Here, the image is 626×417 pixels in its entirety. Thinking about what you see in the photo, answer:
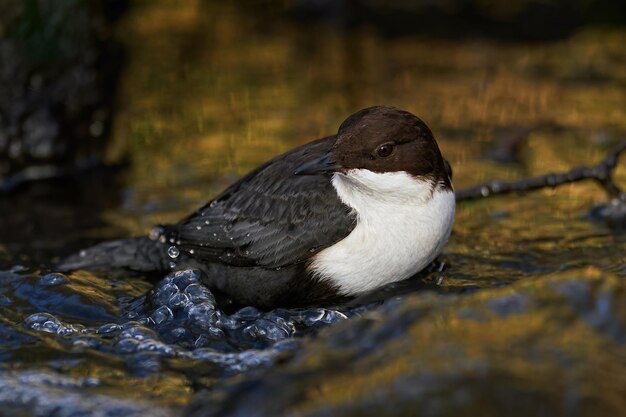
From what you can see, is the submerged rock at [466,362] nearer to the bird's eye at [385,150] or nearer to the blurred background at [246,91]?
the bird's eye at [385,150]

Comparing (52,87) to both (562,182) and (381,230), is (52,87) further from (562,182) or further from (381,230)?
(562,182)

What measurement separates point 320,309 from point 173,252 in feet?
2.94

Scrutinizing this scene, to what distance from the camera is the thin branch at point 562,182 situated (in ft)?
19.1

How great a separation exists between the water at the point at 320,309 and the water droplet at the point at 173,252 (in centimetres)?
19

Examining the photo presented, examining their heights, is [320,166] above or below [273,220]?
above

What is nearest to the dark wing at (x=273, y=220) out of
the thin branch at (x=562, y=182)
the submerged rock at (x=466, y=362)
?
the submerged rock at (x=466, y=362)

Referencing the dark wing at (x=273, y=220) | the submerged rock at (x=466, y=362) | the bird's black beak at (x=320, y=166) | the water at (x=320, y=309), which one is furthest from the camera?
the dark wing at (x=273, y=220)

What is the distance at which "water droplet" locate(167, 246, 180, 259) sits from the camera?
5227 millimetres

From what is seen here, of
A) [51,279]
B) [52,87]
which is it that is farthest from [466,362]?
[52,87]

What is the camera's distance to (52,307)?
4930 millimetres

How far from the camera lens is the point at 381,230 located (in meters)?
4.63

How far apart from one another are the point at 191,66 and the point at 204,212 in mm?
4485

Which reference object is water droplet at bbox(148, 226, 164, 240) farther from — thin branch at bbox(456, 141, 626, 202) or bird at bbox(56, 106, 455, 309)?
thin branch at bbox(456, 141, 626, 202)

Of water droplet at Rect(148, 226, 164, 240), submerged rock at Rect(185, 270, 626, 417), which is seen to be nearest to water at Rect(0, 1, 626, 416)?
submerged rock at Rect(185, 270, 626, 417)
